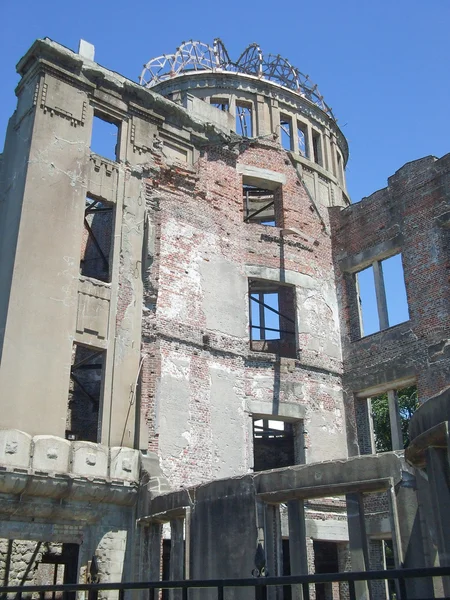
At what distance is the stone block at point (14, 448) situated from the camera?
11289mm

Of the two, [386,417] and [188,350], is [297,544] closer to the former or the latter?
[188,350]

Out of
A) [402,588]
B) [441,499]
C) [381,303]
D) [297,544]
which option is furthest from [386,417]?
[402,588]

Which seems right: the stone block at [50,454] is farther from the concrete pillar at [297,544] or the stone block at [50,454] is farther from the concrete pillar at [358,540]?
the concrete pillar at [358,540]

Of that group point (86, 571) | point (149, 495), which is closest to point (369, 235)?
point (149, 495)

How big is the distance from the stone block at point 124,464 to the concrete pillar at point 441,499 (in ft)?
22.9

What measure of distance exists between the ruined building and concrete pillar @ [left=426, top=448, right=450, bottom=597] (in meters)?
0.22

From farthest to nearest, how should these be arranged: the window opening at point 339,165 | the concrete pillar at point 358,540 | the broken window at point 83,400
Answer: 1. the window opening at point 339,165
2. the broken window at point 83,400
3. the concrete pillar at point 358,540

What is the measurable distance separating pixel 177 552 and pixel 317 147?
54.2 feet

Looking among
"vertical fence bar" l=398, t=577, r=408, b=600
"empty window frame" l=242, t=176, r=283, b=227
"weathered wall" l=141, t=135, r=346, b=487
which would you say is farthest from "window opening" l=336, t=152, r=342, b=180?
"vertical fence bar" l=398, t=577, r=408, b=600

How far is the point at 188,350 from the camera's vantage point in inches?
592

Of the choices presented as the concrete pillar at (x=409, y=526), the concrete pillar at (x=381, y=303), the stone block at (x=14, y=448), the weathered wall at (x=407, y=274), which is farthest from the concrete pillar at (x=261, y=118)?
the concrete pillar at (x=409, y=526)

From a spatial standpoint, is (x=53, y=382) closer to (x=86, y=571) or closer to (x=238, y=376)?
(x=86, y=571)

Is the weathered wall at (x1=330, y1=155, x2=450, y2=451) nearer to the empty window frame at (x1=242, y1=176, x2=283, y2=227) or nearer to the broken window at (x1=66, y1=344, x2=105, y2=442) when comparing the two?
the empty window frame at (x1=242, y1=176, x2=283, y2=227)

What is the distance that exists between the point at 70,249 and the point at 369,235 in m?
8.59
